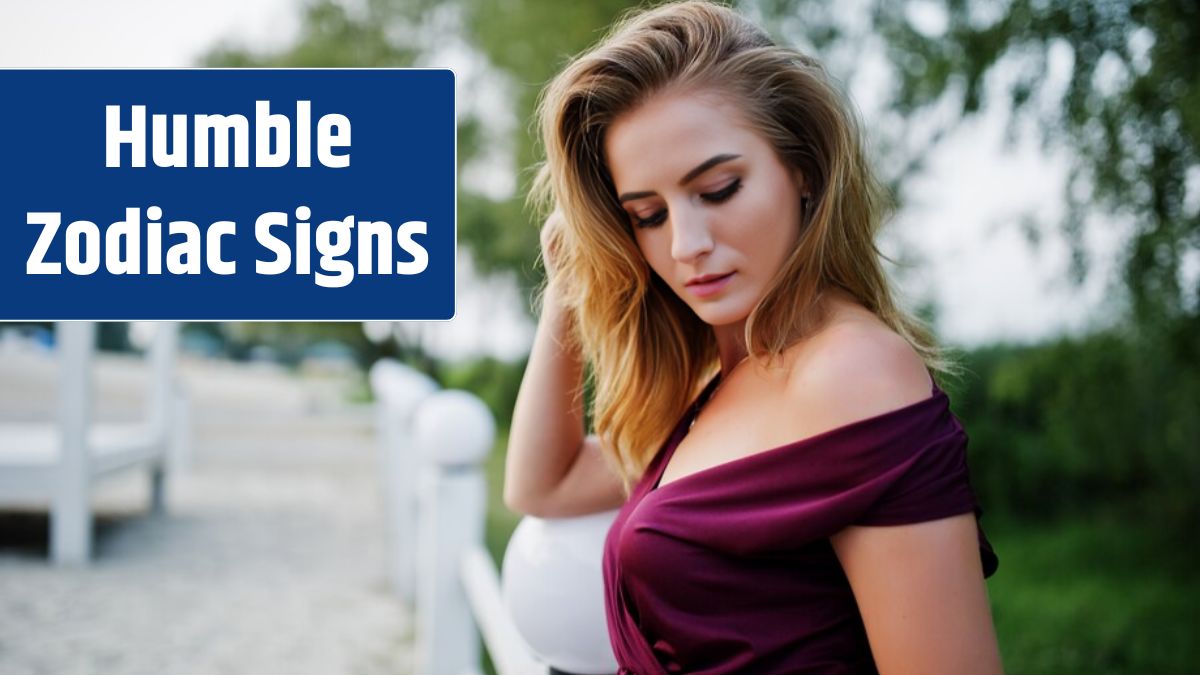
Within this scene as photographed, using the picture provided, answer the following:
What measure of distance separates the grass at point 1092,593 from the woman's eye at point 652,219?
14.6ft

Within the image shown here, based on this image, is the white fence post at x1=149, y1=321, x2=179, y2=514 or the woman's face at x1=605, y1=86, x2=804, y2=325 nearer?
the woman's face at x1=605, y1=86, x2=804, y2=325

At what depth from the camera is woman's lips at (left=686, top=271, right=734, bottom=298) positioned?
1.13 meters

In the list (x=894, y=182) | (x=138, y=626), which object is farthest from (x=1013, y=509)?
(x=138, y=626)

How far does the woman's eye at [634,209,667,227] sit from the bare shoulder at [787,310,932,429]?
26 cm

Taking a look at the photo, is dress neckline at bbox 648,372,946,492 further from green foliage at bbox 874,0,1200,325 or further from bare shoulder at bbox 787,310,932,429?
green foliage at bbox 874,0,1200,325

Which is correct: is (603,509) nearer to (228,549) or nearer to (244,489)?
(228,549)

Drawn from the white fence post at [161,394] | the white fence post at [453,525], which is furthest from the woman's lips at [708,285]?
the white fence post at [161,394]

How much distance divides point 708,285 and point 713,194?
105mm

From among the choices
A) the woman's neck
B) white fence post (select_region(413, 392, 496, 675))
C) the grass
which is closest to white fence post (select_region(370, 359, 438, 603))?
the grass

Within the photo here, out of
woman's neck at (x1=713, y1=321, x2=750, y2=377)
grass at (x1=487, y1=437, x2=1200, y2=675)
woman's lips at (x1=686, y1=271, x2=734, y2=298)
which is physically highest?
woman's lips at (x1=686, y1=271, x2=734, y2=298)

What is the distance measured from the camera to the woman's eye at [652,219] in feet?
3.83

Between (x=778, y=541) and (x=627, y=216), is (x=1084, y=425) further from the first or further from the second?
(x=778, y=541)

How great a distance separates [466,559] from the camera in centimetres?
262

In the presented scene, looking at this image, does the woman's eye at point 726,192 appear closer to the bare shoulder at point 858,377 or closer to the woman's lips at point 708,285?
the woman's lips at point 708,285
